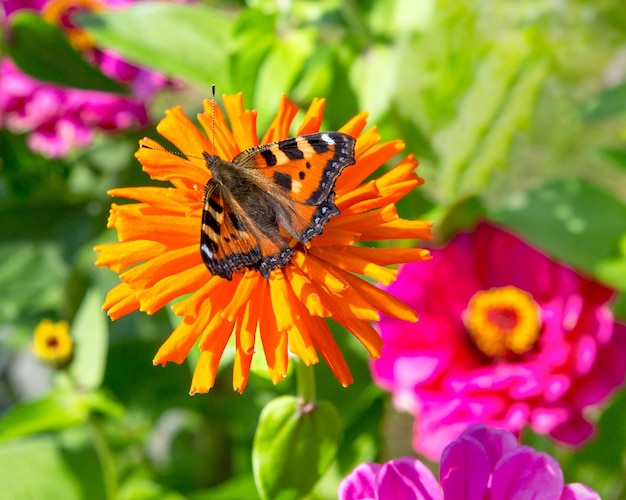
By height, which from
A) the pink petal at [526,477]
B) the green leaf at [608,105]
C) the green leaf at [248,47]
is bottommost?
the pink petal at [526,477]

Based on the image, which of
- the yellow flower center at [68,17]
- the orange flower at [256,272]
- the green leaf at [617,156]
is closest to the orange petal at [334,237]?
the orange flower at [256,272]

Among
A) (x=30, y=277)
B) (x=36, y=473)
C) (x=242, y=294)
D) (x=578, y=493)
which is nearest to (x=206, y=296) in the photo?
(x=242, y=294)

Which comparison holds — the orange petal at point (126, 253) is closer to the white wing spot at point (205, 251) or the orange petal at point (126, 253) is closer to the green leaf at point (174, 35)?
the white wing spot at point (205, 251)

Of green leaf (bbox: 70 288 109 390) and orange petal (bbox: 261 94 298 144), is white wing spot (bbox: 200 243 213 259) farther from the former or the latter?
green leaf (bbox: 70 288 109 390)

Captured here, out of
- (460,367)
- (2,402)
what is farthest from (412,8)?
(2,402)

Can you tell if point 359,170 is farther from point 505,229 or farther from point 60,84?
point 60,84

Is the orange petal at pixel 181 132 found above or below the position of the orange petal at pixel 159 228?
above

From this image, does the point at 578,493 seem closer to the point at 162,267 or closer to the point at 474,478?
the point at 474,478
